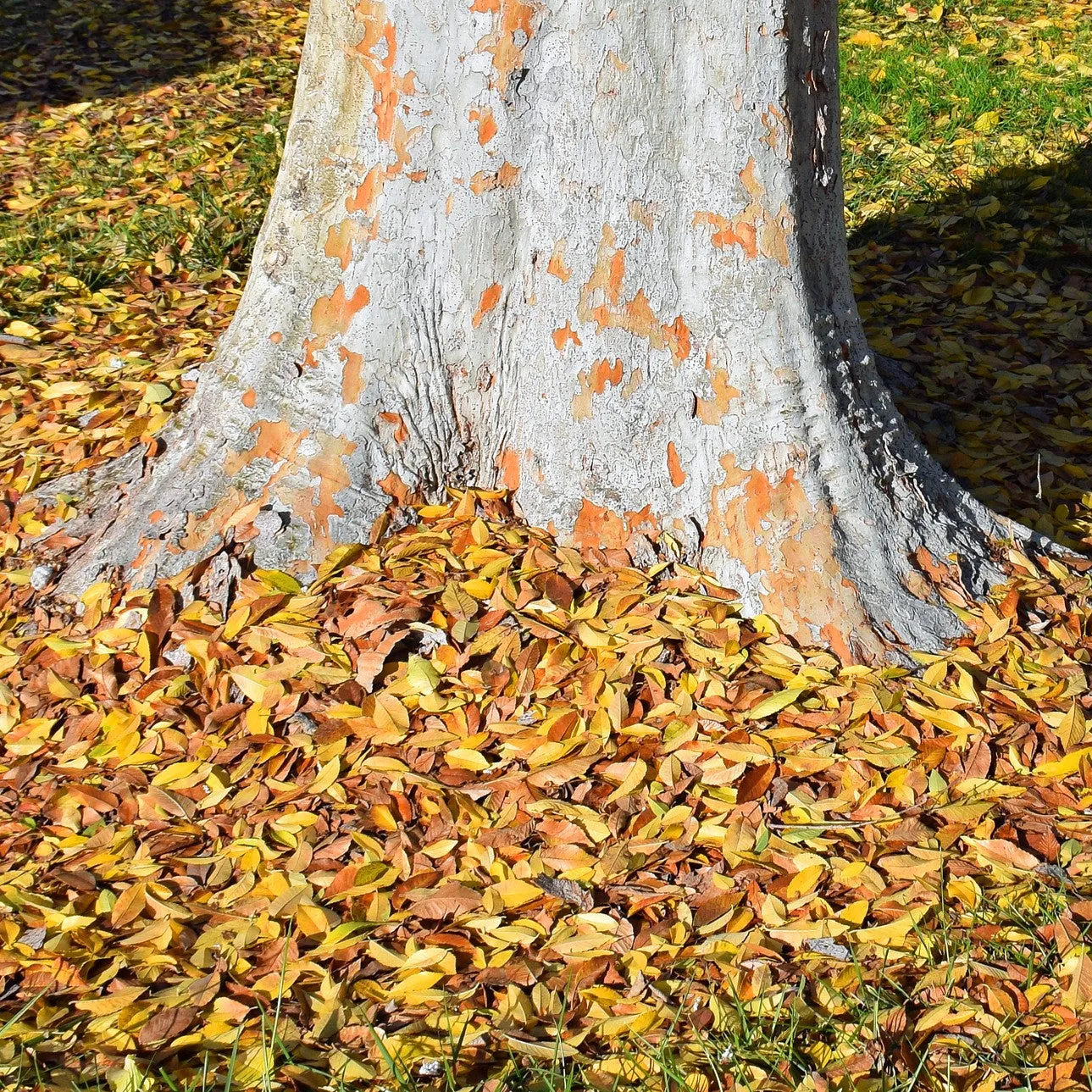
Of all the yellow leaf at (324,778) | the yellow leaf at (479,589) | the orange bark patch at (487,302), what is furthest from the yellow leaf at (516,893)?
the orange bark patch at (487,302)

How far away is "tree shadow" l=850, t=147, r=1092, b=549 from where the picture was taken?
305 cm

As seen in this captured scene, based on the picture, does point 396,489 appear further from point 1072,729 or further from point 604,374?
point 1072,729

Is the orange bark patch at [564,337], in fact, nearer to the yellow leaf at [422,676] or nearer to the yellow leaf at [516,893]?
the yellow leaf at [422,676]

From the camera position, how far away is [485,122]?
2.33 meters

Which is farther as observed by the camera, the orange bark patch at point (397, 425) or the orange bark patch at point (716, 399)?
the orange bark patch at point (397, 425)

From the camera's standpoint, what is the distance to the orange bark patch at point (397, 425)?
2.58 metres

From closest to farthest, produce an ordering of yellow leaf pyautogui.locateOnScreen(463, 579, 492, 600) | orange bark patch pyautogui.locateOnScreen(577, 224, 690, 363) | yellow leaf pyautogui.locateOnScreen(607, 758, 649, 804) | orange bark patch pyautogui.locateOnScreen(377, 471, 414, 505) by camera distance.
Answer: yellow leaf pyautogui.locateOnScreen(607, 758, 649, 804)
orange bark patch pyautogui.locateOnScreen(577, 224, 690, 363)
yellow leaf pyautogui.locateOnScreen(463, 579, 492, 600)
orange bark patch pyautogui.locateOnScreen(377, 471, 414, 505)

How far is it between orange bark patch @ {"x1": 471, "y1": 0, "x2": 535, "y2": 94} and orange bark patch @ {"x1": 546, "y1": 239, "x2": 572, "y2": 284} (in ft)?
1.05

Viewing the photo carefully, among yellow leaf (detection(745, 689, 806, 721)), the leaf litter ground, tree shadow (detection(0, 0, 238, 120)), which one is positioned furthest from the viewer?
tree shadow (detection(0, 0, 238, 120))

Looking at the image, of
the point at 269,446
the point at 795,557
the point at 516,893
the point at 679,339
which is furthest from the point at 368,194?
the point at 516,893

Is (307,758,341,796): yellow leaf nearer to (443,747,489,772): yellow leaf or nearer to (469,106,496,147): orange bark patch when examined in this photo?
(443,747,489,772): yellow leaf

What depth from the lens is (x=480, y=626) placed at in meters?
2.44

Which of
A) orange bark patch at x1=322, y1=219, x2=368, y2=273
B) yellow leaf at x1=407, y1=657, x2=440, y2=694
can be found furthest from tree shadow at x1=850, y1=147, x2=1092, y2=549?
orange bark patch at x1=322, y1=219, x2=368, y2=273

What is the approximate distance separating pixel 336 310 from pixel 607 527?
760 millimetres
